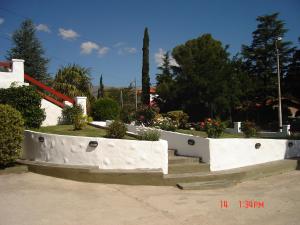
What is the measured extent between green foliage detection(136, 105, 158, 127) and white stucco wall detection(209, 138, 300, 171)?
4.81 meters

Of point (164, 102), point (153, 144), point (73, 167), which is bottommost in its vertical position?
point (73, 167)

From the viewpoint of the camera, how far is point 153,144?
847 centimetres

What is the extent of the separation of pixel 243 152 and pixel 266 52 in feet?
94.7

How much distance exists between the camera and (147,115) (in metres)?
14.3

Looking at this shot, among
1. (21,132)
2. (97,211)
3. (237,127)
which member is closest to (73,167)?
(21,132)

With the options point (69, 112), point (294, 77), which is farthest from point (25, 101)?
point (294, 77)

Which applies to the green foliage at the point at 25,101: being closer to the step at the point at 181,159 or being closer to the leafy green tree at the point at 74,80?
the step at the point at 181,159

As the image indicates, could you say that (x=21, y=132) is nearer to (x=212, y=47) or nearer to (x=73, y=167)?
(x=73, y=167)

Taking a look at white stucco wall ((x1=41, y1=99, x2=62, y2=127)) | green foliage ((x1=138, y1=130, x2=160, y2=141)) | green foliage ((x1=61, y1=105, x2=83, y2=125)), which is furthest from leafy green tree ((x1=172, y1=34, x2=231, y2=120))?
green foliage ((x1=138, y1=130, x2=160, y2=141))

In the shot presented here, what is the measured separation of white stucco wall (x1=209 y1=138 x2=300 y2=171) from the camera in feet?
30.5

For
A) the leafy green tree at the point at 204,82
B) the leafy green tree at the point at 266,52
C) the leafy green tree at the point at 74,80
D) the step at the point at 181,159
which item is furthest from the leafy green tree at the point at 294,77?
the step at the point at 181,159

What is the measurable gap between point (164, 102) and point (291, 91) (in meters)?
12.9

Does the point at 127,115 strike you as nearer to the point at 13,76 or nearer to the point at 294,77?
the point at 13,76

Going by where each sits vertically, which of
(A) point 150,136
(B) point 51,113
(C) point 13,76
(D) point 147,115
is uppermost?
(C) point 13,76
